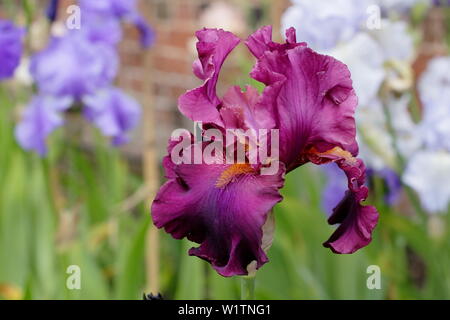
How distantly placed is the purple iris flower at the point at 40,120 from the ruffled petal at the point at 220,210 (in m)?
0.77

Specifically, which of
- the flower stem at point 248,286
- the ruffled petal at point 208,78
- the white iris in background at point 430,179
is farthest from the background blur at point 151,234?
the ruffled petal at point 208,78

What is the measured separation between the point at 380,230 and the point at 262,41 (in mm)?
875

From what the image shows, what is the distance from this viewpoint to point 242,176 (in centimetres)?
57

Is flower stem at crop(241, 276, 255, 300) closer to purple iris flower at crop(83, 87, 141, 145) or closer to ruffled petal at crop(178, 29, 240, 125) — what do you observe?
ruffled petal at crop(178, 29, 240, 125)

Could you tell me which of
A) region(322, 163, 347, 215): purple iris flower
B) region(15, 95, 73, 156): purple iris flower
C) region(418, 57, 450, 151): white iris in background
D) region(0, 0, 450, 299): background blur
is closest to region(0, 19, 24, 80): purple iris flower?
region(0, 0, 450, 299): background blur

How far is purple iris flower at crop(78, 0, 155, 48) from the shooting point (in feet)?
4.45

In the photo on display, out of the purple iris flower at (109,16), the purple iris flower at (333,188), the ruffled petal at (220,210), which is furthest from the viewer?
the purple iris flower at (109,16)

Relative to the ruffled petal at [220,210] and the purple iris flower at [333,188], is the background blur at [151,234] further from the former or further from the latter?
the ruffled petal at [220,210]

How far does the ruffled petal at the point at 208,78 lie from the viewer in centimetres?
58

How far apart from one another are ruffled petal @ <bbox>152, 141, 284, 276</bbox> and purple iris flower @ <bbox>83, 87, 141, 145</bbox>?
0.79 meters

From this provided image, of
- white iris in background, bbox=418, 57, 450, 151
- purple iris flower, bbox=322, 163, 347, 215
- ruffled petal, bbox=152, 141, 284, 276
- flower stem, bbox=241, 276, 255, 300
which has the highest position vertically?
white iris in background, bbox=418, 57, 450, 151

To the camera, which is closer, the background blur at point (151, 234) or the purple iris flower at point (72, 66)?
the background blur at point (151, 234)
